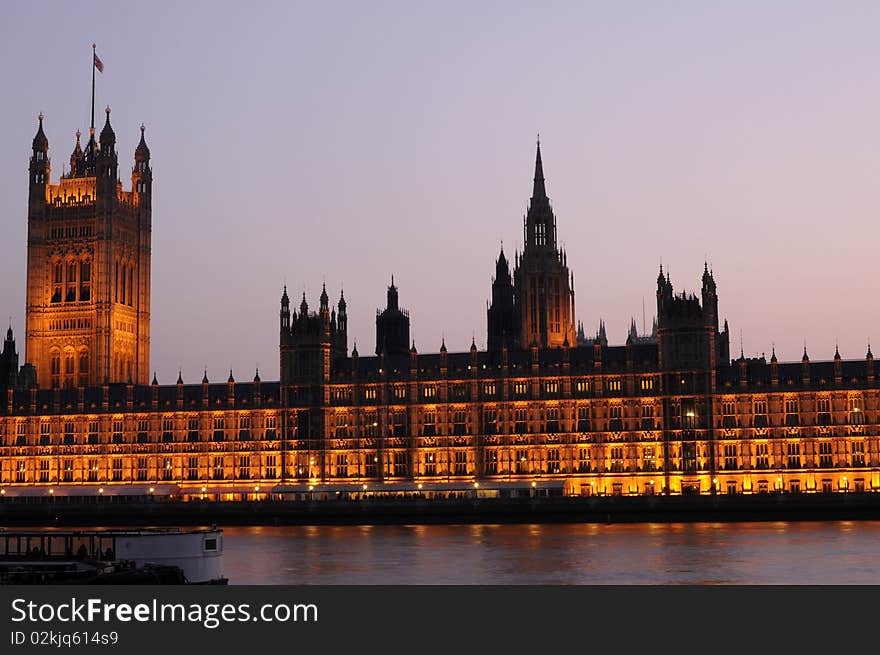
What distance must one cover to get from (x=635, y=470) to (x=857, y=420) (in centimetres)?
2392

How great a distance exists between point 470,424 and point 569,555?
6826 cm

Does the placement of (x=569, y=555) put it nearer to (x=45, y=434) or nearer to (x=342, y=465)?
(x=342, y=465)

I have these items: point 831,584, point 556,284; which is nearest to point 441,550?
point 831,584

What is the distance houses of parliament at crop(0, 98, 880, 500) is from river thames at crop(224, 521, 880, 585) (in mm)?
22585

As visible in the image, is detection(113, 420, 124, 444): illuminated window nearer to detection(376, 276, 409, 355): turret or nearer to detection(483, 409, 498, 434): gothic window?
detection(376, 276, 409, 355): turret

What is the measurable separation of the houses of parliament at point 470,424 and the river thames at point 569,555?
22.6 m

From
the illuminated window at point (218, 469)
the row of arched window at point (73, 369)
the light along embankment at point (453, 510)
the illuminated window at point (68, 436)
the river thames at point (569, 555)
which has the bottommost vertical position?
the river thames at point (569, 555)

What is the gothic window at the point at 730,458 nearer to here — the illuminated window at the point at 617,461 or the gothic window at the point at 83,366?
the illuminated window at the point at 617,461

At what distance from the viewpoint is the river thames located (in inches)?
3258

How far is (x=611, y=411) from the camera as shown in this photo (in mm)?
161625

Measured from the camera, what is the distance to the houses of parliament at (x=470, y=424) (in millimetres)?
157500

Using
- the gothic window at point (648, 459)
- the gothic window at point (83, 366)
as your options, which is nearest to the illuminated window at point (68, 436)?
the gothic window at point (83, 366)
